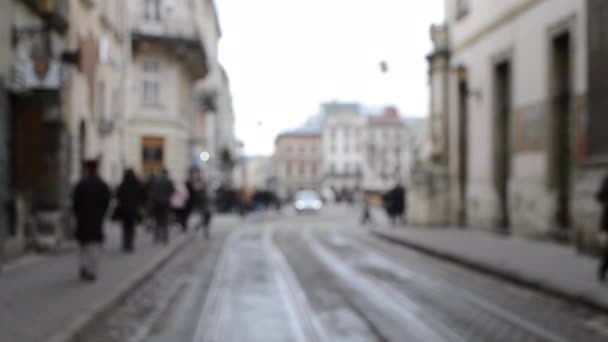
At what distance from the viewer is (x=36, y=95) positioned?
56.5 feet

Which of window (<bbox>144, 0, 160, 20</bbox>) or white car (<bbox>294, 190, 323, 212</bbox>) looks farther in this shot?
white car (<bbox>294, 190, 323, 212</bbox>)

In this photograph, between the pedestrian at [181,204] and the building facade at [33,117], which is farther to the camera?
the pedestrian at [181,204]

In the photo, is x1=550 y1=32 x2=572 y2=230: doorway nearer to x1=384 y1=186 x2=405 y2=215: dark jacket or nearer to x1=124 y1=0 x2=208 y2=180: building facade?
x1=384 y1=186 x2=405 y2=215: dark jacket

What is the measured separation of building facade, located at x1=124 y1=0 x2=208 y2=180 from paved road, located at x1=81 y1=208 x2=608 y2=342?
21.4 metres

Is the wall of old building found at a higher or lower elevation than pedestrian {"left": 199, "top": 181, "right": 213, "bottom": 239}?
higher

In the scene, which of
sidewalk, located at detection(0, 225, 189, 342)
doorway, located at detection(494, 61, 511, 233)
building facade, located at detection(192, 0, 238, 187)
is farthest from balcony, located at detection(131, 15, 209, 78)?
sidewalk, located at detection(0, 225, 189, 342)

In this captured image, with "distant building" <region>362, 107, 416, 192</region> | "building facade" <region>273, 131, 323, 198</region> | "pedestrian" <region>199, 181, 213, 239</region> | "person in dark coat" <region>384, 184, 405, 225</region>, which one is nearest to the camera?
"pedestrian" <region>199, 181, 213, 239</region>

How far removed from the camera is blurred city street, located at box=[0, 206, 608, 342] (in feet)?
28.9


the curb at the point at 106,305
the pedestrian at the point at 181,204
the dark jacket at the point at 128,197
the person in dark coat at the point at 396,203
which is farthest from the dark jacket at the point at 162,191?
the person in dark coat at the point at 396,203

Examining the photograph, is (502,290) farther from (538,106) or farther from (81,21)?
(81,21)

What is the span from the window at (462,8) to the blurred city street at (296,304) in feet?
43.1

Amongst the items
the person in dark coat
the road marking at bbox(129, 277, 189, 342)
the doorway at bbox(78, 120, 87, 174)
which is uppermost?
the doorway at bbox(78, 120, 87, 174)

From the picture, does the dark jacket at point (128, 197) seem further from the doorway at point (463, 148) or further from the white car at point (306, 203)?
the white car at point (306, 203)

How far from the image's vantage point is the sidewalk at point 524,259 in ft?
38.6
